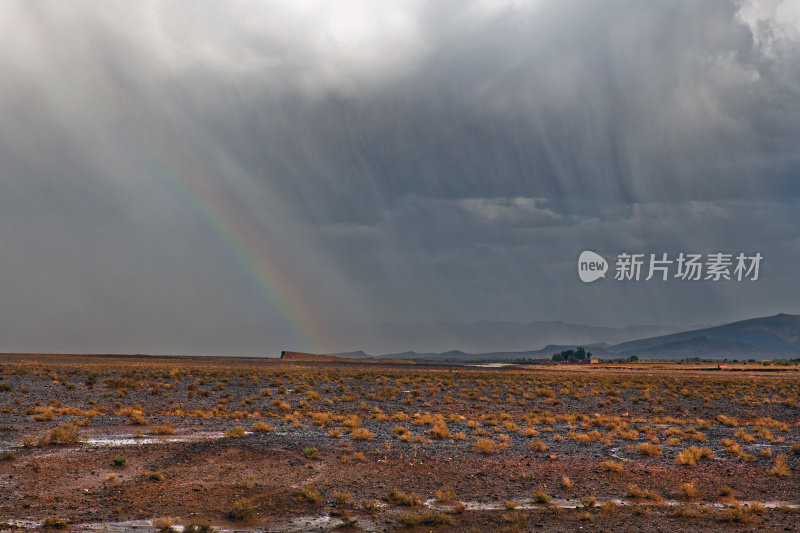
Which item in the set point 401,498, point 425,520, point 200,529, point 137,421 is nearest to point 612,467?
point 401,498

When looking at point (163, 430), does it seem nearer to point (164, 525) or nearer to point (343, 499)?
point (343, 499)

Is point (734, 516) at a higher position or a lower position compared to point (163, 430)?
higher

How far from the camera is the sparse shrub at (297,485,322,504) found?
55.9 ft

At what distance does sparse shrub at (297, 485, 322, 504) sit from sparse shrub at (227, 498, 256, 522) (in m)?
1.66

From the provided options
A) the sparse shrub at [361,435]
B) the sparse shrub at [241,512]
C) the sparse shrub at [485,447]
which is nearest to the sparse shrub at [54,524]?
the sparse shrub at [241,512]

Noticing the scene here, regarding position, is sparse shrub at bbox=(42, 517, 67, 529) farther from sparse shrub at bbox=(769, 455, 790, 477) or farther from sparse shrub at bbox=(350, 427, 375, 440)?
sparse shrub at bbox=(769, 455, 790, 477)

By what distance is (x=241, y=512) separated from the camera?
50.9ft

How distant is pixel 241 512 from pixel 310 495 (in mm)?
2069

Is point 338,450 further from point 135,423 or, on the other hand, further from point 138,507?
point 135,423

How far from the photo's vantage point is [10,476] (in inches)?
739

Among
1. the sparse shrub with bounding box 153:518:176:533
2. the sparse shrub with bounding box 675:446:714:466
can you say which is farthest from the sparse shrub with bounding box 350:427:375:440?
the sparse shrub with bounding box 153:518:176:533

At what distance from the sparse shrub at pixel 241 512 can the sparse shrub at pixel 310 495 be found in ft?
5.46

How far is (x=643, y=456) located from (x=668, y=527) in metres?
8.81

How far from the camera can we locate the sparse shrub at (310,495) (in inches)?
671
